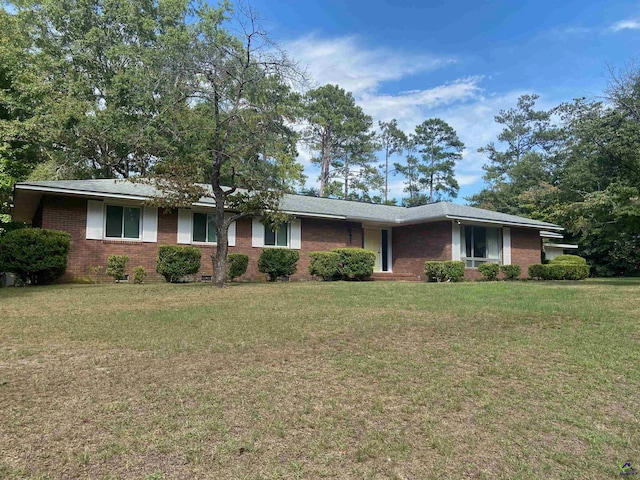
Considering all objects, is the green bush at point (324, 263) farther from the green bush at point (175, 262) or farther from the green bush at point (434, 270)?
the green bush at point (175, 262)

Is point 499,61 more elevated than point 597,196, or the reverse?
point 499,61

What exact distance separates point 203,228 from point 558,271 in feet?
49.8

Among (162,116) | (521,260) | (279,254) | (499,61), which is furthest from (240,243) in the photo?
(499,61)

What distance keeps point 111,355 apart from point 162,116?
19.6 m

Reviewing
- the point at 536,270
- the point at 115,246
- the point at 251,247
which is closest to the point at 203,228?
the point at 251,247

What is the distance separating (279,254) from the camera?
1597 centimetres

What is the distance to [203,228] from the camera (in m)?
16.7

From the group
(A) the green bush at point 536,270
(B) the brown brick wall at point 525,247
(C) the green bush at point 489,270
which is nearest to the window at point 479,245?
(C) the green bush at point 489,270

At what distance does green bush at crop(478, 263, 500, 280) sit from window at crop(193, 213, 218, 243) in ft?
37.0

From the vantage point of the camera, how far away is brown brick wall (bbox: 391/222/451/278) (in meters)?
19.3

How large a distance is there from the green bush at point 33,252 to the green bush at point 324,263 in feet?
26.5

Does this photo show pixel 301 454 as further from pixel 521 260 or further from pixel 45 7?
pixel 45 7

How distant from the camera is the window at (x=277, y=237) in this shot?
58.4 ft

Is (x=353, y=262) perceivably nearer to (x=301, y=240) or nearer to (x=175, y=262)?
(x=301, y=240)
